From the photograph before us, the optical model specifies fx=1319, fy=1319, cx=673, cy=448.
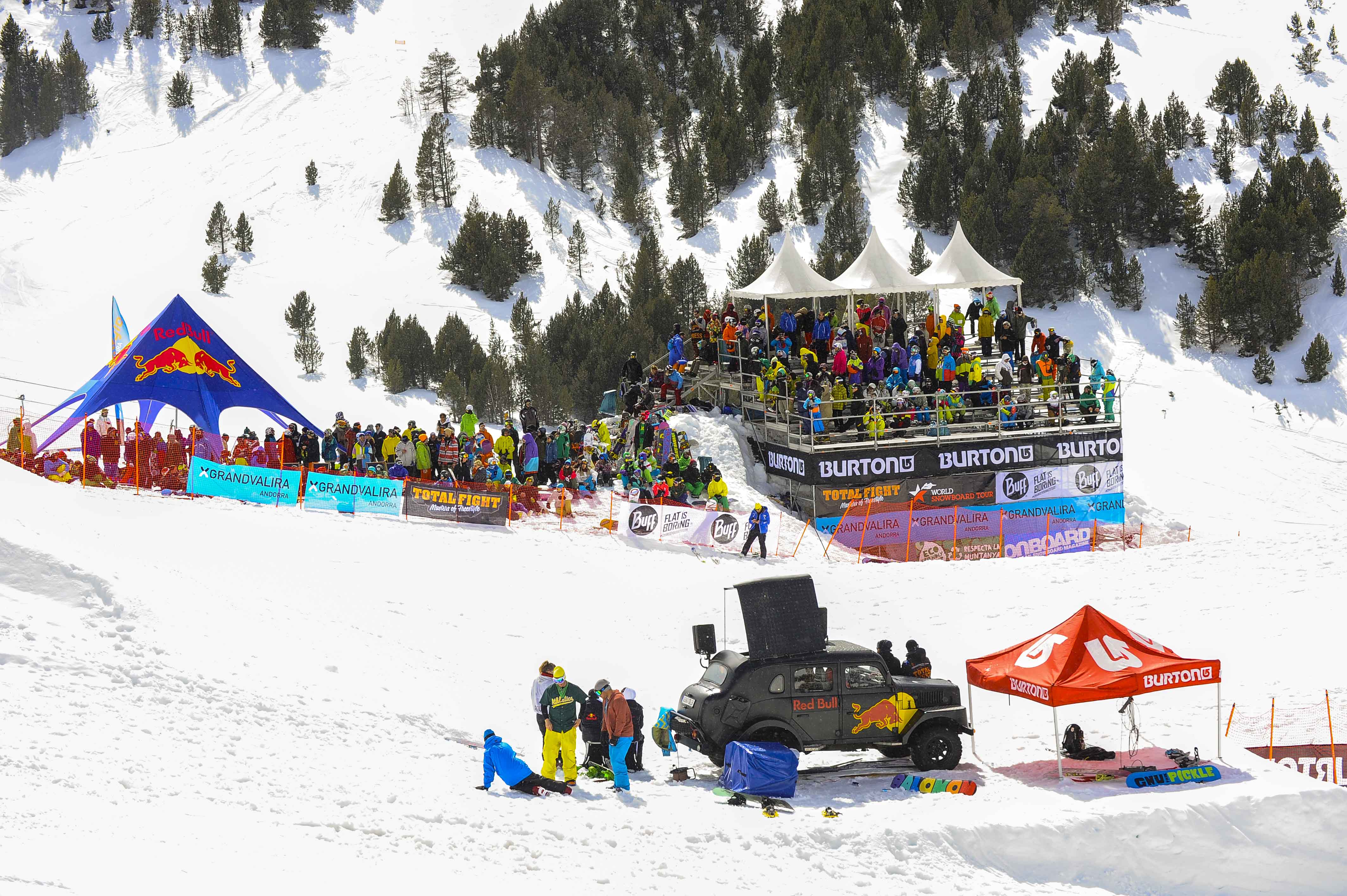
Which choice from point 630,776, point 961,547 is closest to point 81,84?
point 961,547

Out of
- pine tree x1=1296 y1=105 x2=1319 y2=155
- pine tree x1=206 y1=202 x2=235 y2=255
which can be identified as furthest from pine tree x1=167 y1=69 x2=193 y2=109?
pine tree x1=1296 y1=105 x2=1319 y2=155

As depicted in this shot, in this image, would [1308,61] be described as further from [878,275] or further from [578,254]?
[878,275]

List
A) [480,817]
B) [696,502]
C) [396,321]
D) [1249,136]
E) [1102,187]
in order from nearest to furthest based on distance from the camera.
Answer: [480,817] → [696,502] → [396,321] → [1102,187] → [1249,136]

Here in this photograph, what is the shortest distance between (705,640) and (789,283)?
14387 millimetres

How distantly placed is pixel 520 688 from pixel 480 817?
4599 mm

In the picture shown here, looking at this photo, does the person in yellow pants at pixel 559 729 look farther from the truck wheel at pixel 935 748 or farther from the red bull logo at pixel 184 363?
the red bull logo at pixel 184 363

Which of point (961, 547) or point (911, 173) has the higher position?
point (911, 173)

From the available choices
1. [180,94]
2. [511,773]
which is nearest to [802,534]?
[511,773]

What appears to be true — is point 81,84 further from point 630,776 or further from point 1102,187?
point 630,776

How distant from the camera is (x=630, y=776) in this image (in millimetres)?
13547

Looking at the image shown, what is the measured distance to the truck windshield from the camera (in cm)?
1352

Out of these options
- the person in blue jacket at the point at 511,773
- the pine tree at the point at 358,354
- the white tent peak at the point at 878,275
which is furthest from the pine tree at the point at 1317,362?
the person in blue jacket at the point at 511,773

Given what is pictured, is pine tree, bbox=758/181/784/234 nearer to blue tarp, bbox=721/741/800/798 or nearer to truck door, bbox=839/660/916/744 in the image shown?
truck door, bbox=839/660/916/744

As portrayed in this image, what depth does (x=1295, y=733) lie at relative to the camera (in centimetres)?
1489
